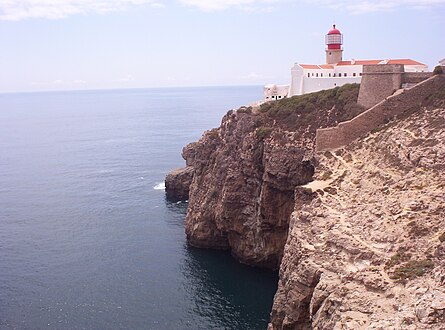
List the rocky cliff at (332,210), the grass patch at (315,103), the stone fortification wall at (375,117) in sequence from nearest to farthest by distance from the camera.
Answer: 1. the rocky cliff at (332,210)
2. the stone fortification wall at (375,117)
3. the grass patch at (315,103)

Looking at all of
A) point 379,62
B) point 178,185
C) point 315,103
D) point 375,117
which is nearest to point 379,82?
point 375,117

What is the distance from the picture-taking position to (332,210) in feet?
120

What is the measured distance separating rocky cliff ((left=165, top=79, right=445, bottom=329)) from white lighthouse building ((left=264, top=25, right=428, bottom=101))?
32.2 feet

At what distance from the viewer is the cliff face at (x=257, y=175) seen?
54688mm

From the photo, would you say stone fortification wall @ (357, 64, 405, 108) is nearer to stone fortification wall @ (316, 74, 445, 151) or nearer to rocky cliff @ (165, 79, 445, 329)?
rocky cliff @ (165, 79, 445, 329)

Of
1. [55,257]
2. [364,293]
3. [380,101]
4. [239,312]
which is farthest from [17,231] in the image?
A: [364,293]

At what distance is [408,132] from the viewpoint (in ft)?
141

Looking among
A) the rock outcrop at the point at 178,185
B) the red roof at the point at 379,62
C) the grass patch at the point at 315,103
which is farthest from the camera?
the rock outcrop at the point at 178,185

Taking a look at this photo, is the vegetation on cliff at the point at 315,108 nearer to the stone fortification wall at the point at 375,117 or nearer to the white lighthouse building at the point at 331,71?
the stone fortification wall at the point at 375,117

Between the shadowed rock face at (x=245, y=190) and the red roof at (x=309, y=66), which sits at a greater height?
the red roof at (x=309, y=66)

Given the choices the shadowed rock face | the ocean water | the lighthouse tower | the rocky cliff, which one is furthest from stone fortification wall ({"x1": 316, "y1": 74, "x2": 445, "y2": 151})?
the lighthouse tower

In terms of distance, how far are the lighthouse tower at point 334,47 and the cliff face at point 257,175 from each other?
15447 millimetres

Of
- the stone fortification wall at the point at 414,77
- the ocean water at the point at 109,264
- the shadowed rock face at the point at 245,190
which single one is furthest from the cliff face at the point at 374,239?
the ocean water at the point at 109,264

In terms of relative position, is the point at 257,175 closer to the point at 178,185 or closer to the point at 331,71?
the point at 331,71
